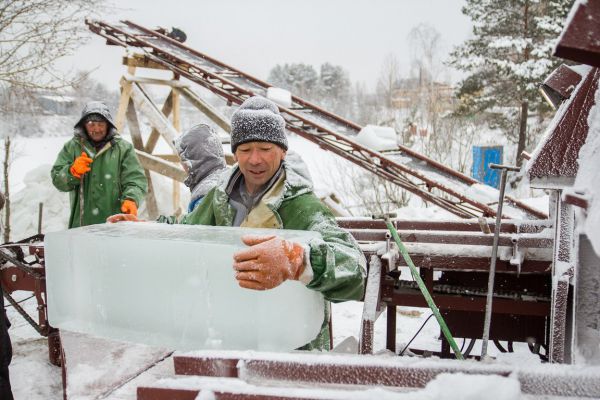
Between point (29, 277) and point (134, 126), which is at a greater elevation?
point (134, 126)

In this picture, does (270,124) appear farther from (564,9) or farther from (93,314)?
(564,9)

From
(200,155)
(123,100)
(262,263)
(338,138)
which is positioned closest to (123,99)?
(123,100)

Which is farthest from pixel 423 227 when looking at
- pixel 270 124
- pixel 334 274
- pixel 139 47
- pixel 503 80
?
pixel 503 80

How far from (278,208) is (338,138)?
6.55 metres

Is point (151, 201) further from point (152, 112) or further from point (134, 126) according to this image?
point (152, 112)

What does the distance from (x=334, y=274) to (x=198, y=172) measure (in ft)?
8.40

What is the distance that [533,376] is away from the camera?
1.03 meters

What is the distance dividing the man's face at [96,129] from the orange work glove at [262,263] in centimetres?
394

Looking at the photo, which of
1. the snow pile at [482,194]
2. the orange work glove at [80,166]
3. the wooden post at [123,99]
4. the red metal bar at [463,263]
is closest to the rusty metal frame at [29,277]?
the orange work glove at [80,166]

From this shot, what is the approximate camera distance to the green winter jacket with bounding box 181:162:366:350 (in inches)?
62.4

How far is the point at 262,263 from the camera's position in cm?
138

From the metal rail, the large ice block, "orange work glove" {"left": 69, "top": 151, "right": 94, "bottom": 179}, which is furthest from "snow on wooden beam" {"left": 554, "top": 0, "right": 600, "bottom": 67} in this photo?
the metal rail

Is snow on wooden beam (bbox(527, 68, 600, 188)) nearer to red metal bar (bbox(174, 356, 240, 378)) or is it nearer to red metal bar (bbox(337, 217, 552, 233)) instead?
red metal bar (bbox(174, 356, 240, 378))

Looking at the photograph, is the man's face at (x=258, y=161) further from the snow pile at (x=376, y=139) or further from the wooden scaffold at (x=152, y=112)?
the snow pile at (x=376, y=139)
